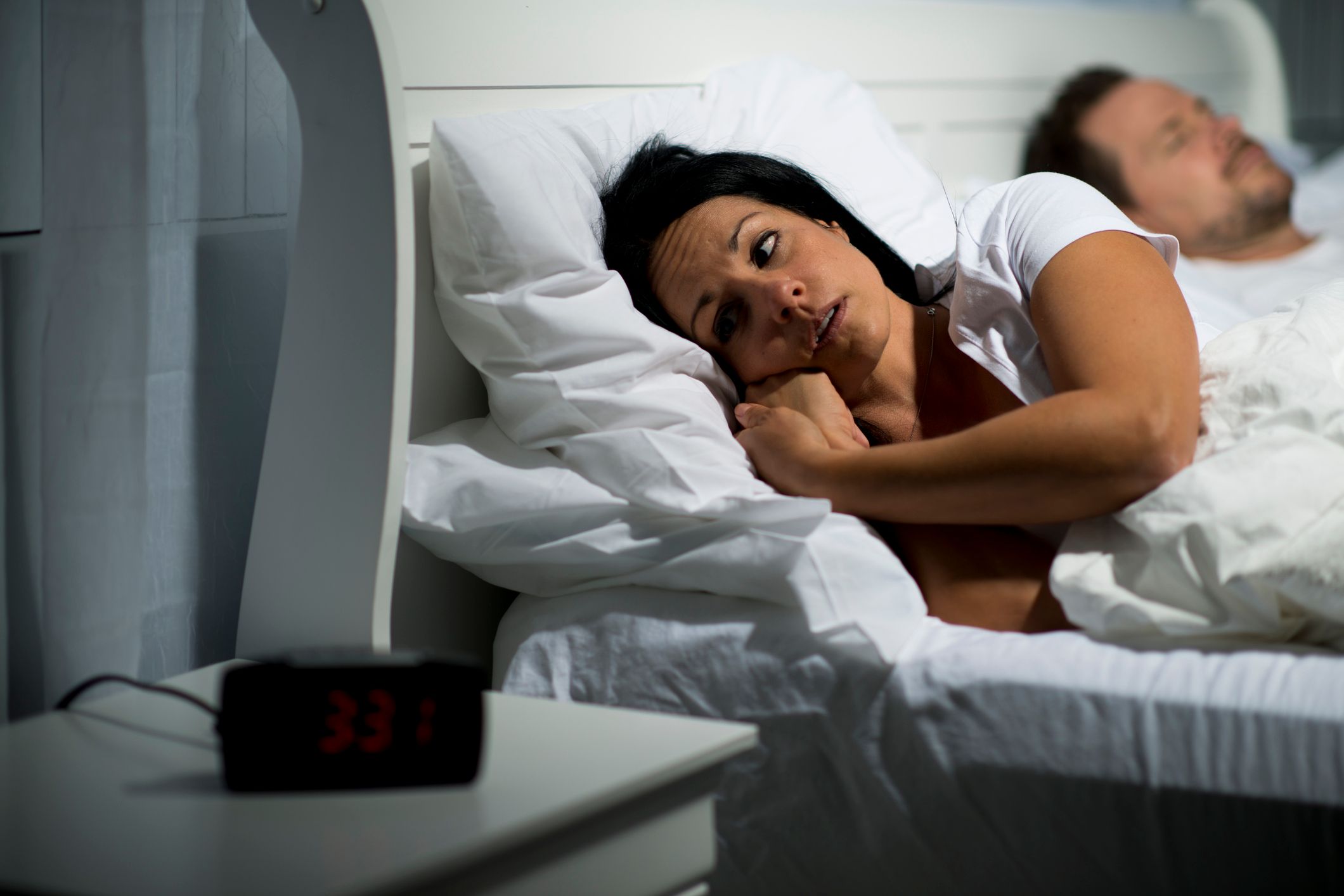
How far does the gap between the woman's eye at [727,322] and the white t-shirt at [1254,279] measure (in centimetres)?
88

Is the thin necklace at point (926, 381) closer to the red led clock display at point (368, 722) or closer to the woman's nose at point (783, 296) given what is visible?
the woman's nose at point (783, 296)

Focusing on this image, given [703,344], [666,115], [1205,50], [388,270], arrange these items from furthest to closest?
[1205,50] < [666,115] < [703,344] < [388,270]

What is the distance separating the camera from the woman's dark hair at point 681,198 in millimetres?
1259

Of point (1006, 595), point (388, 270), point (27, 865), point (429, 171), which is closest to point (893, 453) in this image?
point (1006, 595)

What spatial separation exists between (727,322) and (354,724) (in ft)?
2.14

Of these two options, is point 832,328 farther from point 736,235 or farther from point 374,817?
point 374,817

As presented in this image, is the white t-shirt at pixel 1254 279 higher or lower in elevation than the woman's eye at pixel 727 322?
lower

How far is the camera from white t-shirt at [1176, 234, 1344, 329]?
1788mm

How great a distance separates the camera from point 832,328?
1156 mm

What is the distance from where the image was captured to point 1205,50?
321 centimetres

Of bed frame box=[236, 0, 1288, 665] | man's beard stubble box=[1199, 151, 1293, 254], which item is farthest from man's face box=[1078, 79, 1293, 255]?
bed frame box=[236, 0, 1288, 665]

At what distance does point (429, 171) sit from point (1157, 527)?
774mm

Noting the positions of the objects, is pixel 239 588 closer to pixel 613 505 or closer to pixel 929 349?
pixel 613 505

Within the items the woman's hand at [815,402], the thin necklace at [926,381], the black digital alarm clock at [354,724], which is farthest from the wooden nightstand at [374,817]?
the thin necklace at [926,381]
